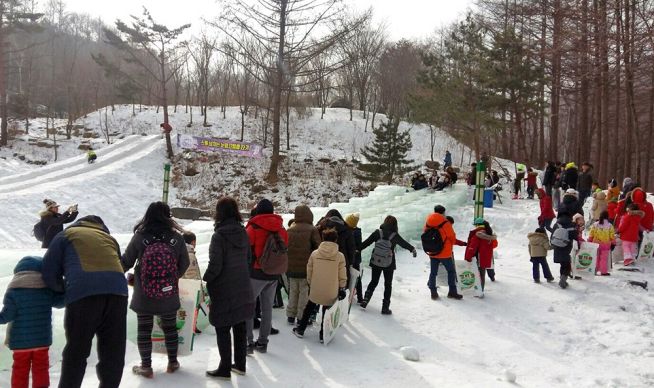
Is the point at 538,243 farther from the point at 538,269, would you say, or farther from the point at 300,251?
the point at 300,251

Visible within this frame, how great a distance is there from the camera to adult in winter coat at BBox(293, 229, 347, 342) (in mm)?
5930

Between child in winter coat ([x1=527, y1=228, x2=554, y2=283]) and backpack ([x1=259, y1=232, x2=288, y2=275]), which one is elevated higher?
backpack ([x1=259, y1=232, x2=288, y2=275])

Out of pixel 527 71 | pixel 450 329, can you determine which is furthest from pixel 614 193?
pixel 527 71

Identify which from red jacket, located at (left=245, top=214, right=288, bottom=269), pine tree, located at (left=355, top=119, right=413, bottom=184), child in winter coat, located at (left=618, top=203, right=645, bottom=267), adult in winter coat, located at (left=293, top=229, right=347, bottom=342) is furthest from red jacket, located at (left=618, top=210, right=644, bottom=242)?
pine tree, located at (left=355, top=119, right=413, bottom=184)

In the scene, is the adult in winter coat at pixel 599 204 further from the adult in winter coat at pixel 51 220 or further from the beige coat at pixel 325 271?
the adult in winter coat at pixel 51 220

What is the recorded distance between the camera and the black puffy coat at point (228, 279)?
14.5ft

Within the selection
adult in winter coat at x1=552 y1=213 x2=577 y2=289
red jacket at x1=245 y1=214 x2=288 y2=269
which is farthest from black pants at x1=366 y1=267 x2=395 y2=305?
adult in winter coat at x1=552 y1=213 x2=577 y2=289

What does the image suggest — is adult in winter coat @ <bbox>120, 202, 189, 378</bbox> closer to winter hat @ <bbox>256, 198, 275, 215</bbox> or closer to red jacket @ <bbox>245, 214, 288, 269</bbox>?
red jacket @ <bbox>245, 214, 288, 269</bbox>

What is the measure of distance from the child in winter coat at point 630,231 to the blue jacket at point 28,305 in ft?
34.3

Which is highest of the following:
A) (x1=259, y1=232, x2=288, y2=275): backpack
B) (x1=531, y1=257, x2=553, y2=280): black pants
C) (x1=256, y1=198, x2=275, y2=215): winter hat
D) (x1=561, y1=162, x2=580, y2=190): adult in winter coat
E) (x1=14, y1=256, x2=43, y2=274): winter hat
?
(x1=561, y1=162, x2=580, y2=190): adult in winter coat

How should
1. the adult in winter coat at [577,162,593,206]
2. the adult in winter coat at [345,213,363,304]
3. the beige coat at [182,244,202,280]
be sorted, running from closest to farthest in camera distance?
1. the beige coat at [182,244,202,280]
2. the adult in winter coat at [345,213,363,304]
3. the adult in winter coat at [577,162,593,206]

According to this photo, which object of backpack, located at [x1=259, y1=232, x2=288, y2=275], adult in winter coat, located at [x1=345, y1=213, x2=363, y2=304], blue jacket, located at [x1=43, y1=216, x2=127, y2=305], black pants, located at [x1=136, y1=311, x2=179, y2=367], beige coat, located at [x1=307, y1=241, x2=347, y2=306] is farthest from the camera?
adult in winter coat, located at [x1=345, y1=213, x2=363, y2=304]

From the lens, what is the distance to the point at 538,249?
941cm

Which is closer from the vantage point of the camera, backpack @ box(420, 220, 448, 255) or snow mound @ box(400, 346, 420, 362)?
snow mound @ box(400, 346, 420, 362)
